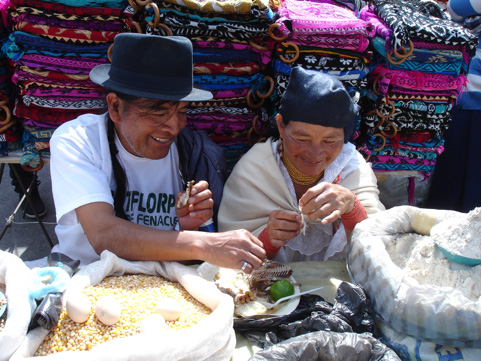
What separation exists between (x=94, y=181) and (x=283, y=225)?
850mm

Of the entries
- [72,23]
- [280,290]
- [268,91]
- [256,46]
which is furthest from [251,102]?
[280,290]

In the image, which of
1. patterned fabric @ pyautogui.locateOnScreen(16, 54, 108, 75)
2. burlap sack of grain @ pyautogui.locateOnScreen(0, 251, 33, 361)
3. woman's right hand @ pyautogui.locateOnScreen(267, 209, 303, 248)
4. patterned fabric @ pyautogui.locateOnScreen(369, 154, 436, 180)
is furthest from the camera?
patterned fabric @ pyautogui.locateOnScreen(369, 154, 436, 180)

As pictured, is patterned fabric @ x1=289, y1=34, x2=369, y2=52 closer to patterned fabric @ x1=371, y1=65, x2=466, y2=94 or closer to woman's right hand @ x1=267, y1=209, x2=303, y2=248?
patterned fabric @ x1=371, y1=65, x2=466, y2=94

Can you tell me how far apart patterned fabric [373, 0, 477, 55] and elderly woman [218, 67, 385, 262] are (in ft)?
2.38

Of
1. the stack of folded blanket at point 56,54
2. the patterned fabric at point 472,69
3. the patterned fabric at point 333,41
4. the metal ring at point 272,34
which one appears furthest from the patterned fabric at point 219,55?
the patterned fabric at point 472,69

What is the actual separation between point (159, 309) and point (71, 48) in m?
1.78

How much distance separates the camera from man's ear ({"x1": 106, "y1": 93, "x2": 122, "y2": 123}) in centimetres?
200

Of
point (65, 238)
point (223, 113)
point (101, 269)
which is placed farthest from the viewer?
point (223, 113)

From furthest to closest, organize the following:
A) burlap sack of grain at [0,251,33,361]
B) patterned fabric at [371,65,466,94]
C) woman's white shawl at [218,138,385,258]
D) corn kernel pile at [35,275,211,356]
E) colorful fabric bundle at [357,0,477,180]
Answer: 1. patterned fabric at [371,65,466,94]
2. colorful fabric bundle at [357,0,477,180]
3. woman's white shawl at [218,138,385,258]
4. corn kernel pile at [35,275,211,356]
5. burlap sack of grain at [0,251,33,361]

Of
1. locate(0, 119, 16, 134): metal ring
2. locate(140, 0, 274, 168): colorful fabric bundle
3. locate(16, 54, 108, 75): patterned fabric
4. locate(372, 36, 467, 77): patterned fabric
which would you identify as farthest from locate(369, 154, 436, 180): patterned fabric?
locate(0, 119, 16, 134): metal ring

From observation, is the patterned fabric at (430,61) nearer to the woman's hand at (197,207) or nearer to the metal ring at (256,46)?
the metal ring at (256,46)

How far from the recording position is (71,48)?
2457 mm

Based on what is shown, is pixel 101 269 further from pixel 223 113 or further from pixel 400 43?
pixel 400 43

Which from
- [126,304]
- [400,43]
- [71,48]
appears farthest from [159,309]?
[400,43]
